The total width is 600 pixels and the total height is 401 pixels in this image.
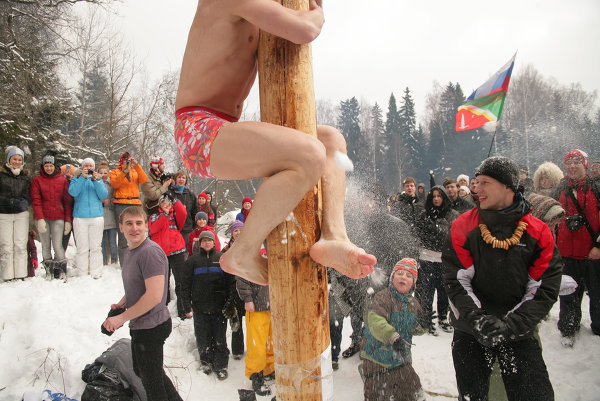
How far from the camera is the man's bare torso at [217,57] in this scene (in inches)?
60.6

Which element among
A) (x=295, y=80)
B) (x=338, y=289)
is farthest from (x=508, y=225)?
(x=338, y=289)

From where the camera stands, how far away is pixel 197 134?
5.05 feet

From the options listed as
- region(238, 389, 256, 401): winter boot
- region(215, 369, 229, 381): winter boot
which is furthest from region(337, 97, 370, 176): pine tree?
region(238, 389, 256, 401): winter boot

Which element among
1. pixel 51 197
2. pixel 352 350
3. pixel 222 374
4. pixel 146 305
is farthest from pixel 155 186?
pixel 352 350

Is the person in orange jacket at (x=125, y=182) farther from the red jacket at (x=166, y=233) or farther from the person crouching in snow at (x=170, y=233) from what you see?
the red jacket at (x=166, y=233)

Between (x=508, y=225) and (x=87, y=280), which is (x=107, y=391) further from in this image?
(x=508, y=225)

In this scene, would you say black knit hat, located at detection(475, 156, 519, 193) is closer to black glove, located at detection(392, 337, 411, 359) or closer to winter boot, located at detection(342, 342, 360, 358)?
black glove, located at detection(392, 337, 411, 359)

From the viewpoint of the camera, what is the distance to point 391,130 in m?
36.0

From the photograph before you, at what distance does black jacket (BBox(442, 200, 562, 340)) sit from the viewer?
244 centimetres

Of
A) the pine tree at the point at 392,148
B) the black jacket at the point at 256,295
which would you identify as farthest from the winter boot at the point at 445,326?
the pine tree at the point at 392,148

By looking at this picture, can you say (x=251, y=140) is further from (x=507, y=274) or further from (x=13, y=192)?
(x=13, y=192)

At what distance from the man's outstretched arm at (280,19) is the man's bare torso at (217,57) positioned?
0.29 feet

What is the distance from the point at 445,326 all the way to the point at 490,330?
3491 millimetres

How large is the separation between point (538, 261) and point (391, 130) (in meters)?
35.1
